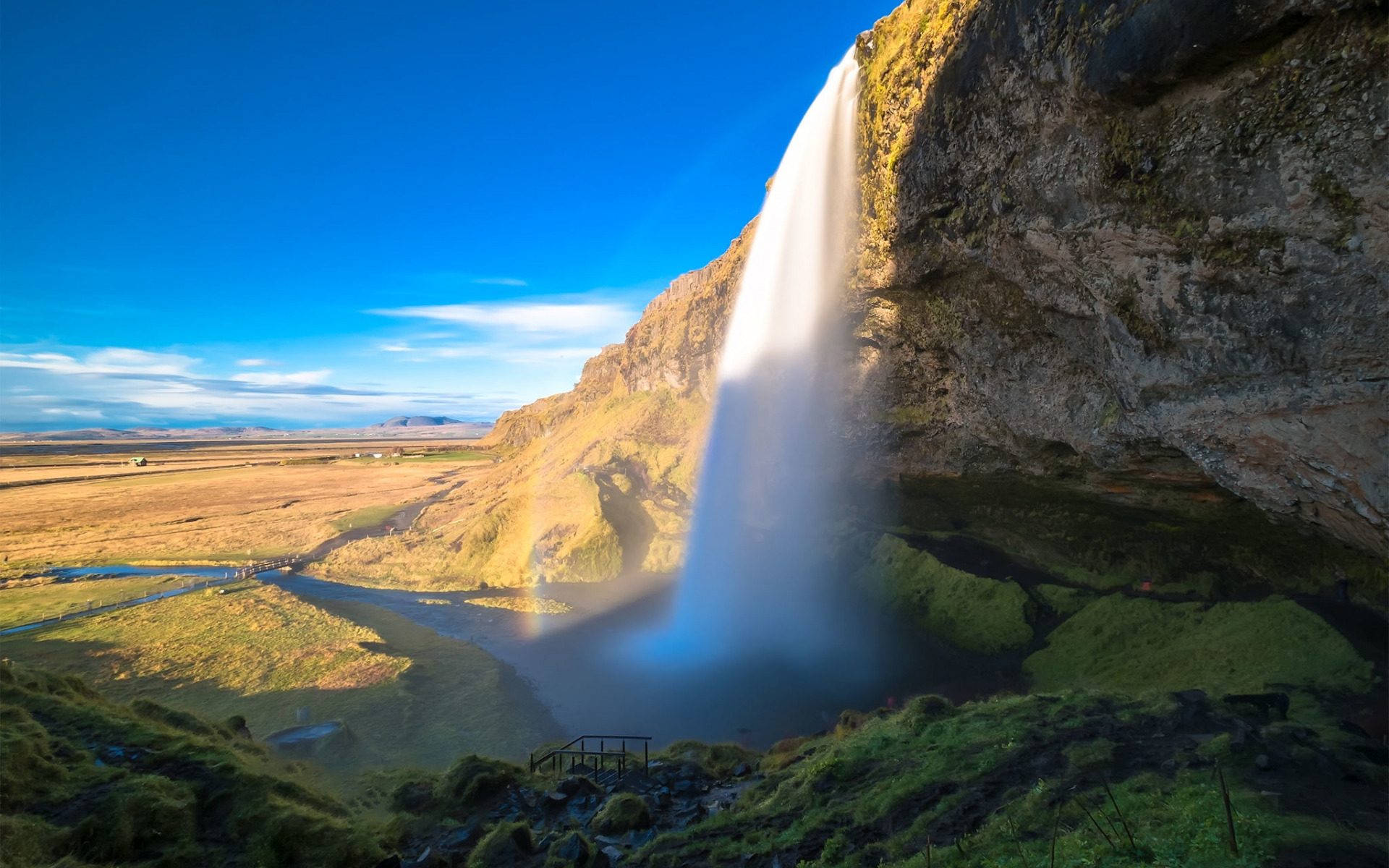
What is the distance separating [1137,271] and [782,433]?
2136cm

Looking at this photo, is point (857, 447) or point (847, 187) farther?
point (857, 447)

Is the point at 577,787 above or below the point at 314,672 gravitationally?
above

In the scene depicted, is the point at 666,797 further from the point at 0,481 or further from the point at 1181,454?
the point at 0,481

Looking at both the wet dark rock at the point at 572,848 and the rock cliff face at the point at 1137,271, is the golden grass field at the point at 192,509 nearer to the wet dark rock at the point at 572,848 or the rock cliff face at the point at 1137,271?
the wet dark rock at the point at 572,848

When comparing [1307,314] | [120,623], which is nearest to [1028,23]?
[1307,314]

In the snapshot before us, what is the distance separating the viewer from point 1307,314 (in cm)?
1076

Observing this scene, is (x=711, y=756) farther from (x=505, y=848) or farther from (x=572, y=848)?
(x=505, y=848)

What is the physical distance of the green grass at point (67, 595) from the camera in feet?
108

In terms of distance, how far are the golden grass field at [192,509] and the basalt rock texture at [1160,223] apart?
5527 cm

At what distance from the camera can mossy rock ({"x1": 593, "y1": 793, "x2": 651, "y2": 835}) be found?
43.2 feet

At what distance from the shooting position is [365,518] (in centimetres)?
6300

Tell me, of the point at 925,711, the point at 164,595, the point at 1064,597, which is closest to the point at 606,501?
the point at 1064,597

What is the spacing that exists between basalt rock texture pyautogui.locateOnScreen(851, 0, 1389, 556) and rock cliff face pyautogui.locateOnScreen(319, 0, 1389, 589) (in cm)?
5

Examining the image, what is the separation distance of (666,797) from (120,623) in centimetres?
3322
